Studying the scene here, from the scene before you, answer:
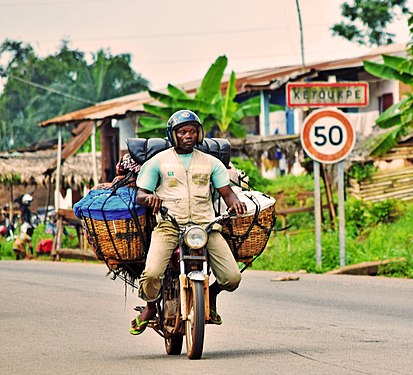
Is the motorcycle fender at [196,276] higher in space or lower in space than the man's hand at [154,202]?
lower

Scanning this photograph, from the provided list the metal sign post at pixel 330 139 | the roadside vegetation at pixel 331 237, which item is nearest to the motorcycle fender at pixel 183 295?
the roadside vegetation at pixel 331 237

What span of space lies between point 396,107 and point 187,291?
16482mm

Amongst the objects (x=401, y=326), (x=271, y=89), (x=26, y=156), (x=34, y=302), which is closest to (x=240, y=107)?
(x=271, y=89)

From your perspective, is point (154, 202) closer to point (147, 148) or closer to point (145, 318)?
point (147, 148)

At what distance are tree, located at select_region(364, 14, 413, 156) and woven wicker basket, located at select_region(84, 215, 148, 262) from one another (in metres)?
14.8

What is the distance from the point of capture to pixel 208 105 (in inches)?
1174

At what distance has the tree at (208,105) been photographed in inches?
1171

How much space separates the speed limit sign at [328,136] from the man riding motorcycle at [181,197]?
34.0 feet

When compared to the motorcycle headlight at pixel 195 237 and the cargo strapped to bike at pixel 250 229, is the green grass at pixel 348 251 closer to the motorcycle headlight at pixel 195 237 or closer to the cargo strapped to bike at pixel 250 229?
the cargo strapped to bike at pixel 250 229

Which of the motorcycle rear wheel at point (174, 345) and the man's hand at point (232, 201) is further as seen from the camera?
the motorcycle rear wheel at point (174, 345)

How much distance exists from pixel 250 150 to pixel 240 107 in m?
1.89

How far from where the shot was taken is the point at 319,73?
3300 cm

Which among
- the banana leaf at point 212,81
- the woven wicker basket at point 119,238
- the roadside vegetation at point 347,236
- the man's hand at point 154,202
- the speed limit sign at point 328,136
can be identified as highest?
the banana leaf at point 212,81

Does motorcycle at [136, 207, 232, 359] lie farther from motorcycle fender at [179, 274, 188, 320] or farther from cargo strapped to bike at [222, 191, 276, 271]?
cargo strapped to bike at [222, 191, 276, 271]
